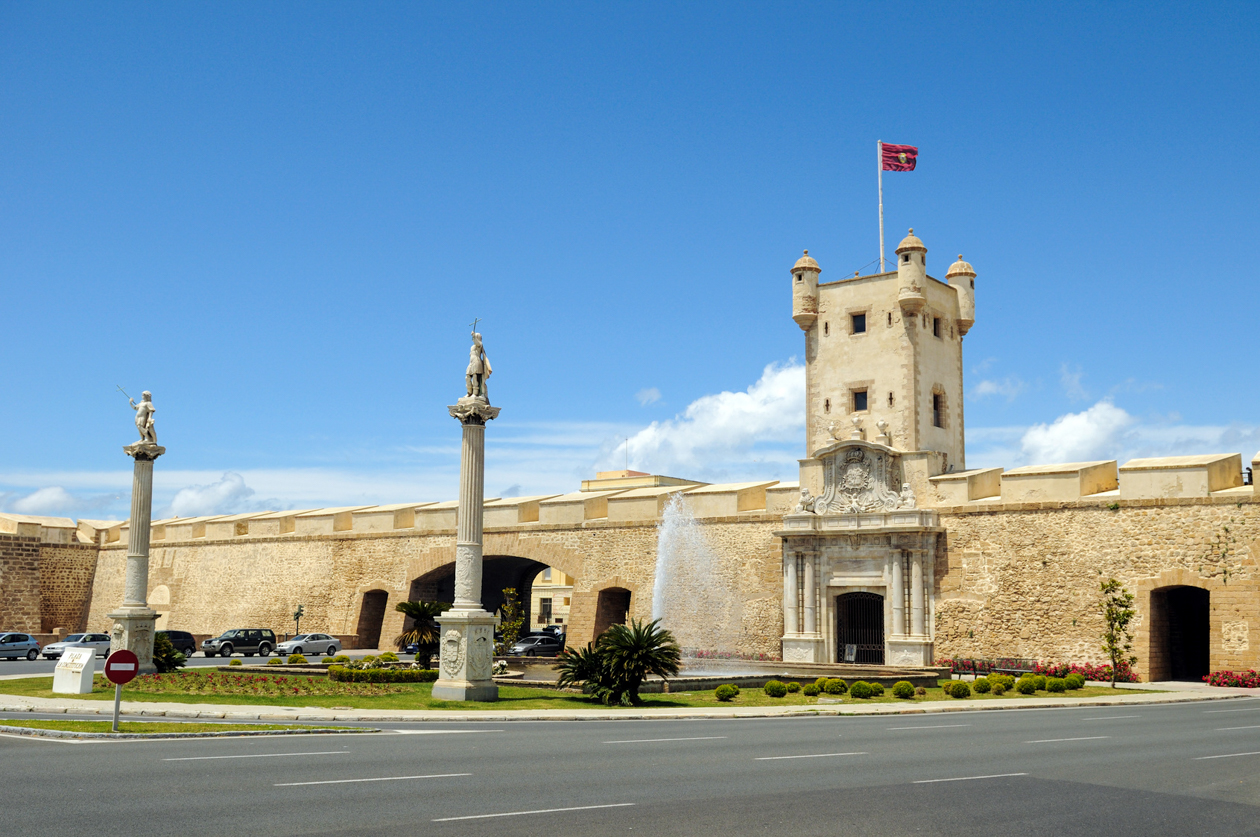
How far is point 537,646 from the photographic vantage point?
1774 inches

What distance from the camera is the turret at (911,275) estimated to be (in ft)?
131

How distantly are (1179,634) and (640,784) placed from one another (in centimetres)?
3010

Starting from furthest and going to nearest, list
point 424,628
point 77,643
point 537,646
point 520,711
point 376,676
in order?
point 537,646, point 77,643, point 424,628, point 376,676, point 520,711

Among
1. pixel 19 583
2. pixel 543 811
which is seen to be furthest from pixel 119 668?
pixel 19 583

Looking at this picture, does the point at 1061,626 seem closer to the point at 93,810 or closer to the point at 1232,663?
the point at 1232,663

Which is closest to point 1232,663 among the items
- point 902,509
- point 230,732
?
point 902,509

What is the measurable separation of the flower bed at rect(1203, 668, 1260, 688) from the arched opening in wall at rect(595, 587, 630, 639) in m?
21.7

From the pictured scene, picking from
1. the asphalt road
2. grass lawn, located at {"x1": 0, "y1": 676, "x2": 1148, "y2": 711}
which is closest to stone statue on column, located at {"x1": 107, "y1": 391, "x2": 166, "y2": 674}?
grass lawn, located at {"x1": 0, "y1": 676, "x2": 1148, "y2": 711}

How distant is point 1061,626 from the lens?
34.4 meters

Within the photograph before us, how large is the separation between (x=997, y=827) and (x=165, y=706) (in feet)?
53.5

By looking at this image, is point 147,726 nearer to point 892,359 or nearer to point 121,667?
point 121,667

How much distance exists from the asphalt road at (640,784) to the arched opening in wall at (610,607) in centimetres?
2761

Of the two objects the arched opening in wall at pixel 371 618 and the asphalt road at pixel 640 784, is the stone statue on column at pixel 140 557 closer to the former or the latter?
the asphalt road at pixel 640 784

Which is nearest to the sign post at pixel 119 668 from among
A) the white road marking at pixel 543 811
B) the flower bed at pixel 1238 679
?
the white road marking at pixel 543 811
